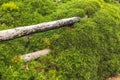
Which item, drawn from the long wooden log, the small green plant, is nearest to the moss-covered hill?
the small green plant

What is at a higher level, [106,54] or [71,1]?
[71,1]

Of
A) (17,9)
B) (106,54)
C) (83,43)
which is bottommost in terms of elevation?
(106,54)

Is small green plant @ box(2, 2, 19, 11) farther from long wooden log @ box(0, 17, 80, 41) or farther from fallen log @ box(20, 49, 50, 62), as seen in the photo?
fallen log @ box(20, 49, 50, 62)

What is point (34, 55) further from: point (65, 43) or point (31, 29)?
point (65, 43)

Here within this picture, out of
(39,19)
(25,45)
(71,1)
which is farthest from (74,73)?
(71,1)

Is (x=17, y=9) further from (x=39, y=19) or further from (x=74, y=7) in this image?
(x=74, y=7)

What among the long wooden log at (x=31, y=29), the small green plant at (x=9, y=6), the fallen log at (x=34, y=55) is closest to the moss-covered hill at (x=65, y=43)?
the small green plant at (x=9, y=6)

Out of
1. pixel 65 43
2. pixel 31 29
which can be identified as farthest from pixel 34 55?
pixel 65 43
